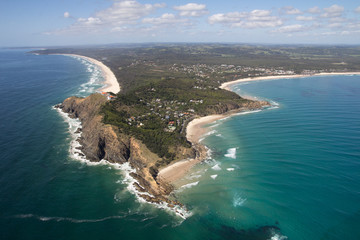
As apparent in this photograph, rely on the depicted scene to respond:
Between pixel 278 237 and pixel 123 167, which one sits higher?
pixel 123 167

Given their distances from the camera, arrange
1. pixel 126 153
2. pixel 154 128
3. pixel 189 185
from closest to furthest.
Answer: pixel 189 185 < pixel 126 153 < pixel 154 128

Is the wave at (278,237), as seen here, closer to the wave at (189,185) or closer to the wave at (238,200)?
the wave at (238,200)

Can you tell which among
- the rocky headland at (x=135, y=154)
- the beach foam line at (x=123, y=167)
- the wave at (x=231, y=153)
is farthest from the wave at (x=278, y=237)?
the wave at (x=231, y=153)

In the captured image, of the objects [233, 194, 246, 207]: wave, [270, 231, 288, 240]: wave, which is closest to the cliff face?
[233, 194, 246, 207]: wave

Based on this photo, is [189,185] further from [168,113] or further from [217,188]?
[168,113]

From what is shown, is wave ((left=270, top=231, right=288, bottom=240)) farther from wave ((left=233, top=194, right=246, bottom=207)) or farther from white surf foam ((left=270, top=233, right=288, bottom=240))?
wave ((left=233, top=194, right=246, bottom=207))

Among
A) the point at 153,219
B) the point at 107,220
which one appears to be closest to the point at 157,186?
the point at 153,219

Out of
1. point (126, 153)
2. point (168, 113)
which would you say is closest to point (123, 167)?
point (126, 153)
